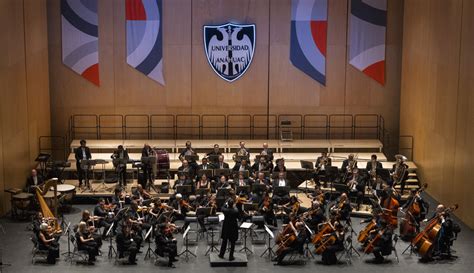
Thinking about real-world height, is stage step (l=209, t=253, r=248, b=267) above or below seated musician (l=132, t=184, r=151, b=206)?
below

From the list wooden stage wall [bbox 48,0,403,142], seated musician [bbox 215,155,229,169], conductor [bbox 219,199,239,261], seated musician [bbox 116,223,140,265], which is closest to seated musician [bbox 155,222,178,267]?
seated musician [bbox 116,223,140,265]

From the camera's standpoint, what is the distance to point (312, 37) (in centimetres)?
2788

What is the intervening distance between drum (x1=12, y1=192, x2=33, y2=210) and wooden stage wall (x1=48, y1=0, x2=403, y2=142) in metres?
6.06

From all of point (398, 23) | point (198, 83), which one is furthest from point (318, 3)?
point (198, 83)

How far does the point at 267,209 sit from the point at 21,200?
6866 millimetres

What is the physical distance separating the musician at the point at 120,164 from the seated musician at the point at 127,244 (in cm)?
476

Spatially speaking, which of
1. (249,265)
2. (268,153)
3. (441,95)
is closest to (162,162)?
(268,153)

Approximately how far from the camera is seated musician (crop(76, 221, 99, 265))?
62.3 ft

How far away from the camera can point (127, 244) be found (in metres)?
19.2

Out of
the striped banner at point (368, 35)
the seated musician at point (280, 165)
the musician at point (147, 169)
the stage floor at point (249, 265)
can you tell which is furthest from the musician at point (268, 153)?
the striped banner at point (368, 35)

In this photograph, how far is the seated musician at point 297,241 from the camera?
62.2 ft

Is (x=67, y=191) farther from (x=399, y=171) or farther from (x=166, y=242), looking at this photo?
(x=399, y=171)

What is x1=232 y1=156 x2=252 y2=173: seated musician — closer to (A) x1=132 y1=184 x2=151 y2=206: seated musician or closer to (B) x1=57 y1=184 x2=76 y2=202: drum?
(A) x1=132 y1=184 x2=151 y2=206: seated musician

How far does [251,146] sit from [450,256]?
9.58 m
